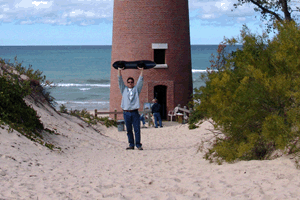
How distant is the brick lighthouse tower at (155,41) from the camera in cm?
2223

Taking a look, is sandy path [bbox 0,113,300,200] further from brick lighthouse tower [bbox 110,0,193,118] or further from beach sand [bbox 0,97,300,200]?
brick lighthouse tower [bbox 110,0,193,118]

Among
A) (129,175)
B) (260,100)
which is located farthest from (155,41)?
(129,175)

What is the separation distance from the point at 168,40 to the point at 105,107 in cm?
2350

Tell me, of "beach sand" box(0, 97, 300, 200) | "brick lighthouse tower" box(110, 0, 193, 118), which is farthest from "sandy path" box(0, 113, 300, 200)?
"brick lighthouse tower" box(110, 0, 193, 118)

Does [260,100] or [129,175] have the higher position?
[260,100]

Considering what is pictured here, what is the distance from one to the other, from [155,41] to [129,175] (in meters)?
16.1

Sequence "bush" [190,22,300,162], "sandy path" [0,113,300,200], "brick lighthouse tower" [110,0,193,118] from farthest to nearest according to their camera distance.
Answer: "brick lighthouse tower" [110,0,193,118] < "bush" [190,22,300,162] < "sandy path" [0,113,300,200]

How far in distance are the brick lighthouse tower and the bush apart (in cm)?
1433

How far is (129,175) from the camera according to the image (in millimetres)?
7133

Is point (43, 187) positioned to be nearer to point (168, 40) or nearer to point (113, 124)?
point (113, 124)

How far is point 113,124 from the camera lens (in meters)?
19.4

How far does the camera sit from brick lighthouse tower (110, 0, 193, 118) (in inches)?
875

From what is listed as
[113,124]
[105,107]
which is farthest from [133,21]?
[105,107]

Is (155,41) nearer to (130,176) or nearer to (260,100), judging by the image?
(260,100)
